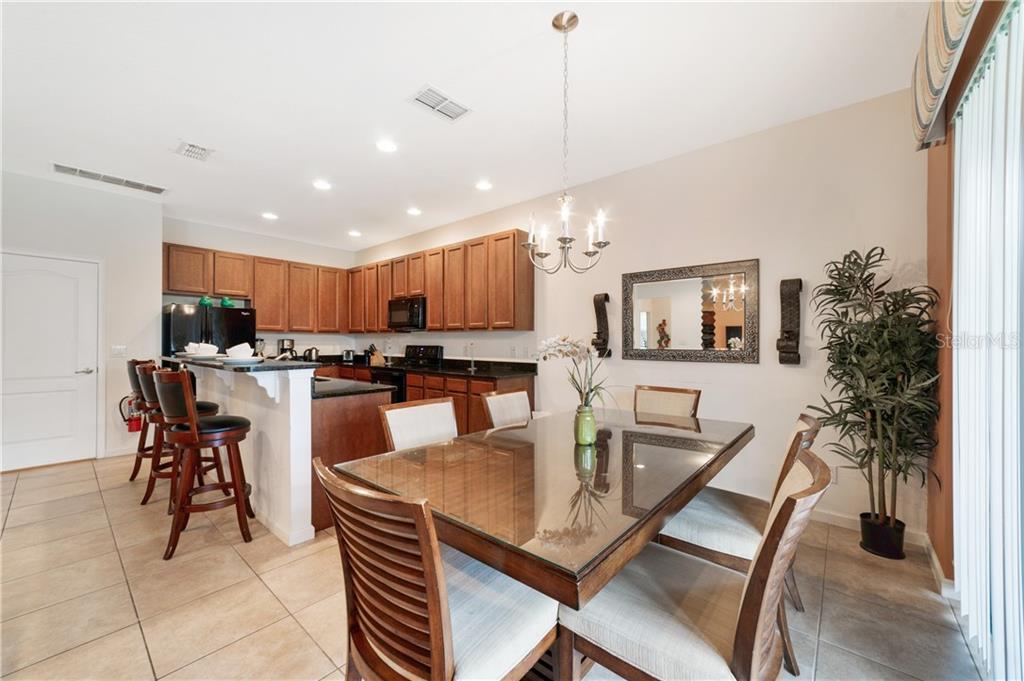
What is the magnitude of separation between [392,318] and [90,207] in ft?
10.6

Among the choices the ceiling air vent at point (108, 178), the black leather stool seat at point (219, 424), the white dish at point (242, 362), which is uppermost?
the ceiling air vent at point (108, 178)

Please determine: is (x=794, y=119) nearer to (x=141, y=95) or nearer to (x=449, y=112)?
(x=449, y=112)

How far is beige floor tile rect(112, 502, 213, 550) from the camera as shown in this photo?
2.57 metres

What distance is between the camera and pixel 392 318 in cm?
578

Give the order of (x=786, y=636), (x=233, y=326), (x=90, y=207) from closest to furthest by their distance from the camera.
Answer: (x=786, y=636)
(x=90, y=207)
(x=233, y=326)

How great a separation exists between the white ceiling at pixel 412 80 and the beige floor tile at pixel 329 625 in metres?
2.79

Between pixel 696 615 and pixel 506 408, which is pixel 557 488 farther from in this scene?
pixel 506 408

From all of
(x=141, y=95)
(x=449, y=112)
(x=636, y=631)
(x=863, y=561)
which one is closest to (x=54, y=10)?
(x=141, y=95)

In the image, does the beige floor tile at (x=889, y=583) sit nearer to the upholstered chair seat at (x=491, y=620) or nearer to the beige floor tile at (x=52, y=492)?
the upholstered chair seat at (x=491, y=620)

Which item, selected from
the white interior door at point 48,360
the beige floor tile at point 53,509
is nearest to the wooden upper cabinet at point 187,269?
the white interior door at point 48,360

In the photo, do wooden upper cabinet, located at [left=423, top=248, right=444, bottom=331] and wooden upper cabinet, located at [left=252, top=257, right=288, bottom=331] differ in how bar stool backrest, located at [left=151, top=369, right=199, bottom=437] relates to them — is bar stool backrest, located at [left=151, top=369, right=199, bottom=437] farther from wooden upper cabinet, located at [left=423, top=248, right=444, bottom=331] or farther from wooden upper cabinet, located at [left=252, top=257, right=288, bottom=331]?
wooden upper cabinet, located at [left=252, top=257, right=288, bottom=331]

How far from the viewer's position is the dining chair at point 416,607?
853 millimetres

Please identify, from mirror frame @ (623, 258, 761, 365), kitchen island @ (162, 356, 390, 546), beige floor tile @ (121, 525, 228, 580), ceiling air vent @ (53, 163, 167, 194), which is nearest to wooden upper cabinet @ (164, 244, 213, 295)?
ceiling air vent @ (53, 163, 167, 194)

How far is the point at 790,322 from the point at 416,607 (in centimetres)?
300
